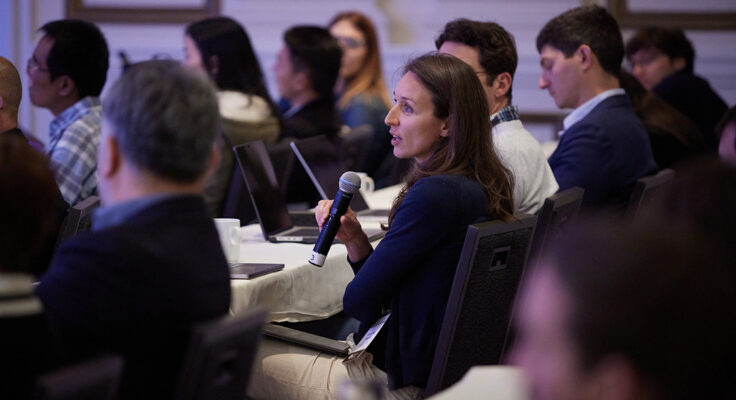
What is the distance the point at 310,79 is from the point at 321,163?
66.9 inches

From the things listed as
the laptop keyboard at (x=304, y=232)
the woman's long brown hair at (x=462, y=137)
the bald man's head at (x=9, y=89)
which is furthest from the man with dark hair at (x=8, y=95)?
the woman's long brown hair at (x=462, y=137)

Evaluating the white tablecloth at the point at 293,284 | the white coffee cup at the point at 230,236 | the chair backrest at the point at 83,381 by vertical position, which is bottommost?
the white tablecloth at the point at 293,284

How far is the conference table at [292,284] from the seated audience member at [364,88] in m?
2.32

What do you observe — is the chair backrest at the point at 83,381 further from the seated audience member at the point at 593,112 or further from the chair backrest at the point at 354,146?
the chair backrest at the point at 354,146

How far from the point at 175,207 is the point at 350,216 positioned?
39.2 inches

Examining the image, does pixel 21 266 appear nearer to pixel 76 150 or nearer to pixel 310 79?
pixel 76 150

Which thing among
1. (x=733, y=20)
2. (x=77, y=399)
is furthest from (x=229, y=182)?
(x=733, y=20)

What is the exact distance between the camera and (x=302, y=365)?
7.70ft

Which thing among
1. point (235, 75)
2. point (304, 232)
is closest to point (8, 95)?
point (304, 232)

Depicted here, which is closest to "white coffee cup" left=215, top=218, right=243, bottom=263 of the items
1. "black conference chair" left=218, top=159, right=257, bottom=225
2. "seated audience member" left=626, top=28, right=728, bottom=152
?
"black conference chair" left=218, top=159, right=257, bottom=225

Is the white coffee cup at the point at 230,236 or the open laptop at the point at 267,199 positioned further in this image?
the open laptop at the point at 267,199

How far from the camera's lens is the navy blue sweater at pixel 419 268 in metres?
2.15

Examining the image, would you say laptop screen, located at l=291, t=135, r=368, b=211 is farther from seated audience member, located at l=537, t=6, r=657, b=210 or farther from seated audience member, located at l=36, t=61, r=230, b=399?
seated audience member, located at l=36, t=61, r=230, b=399

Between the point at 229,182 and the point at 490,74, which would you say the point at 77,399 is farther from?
the point at 229,182
